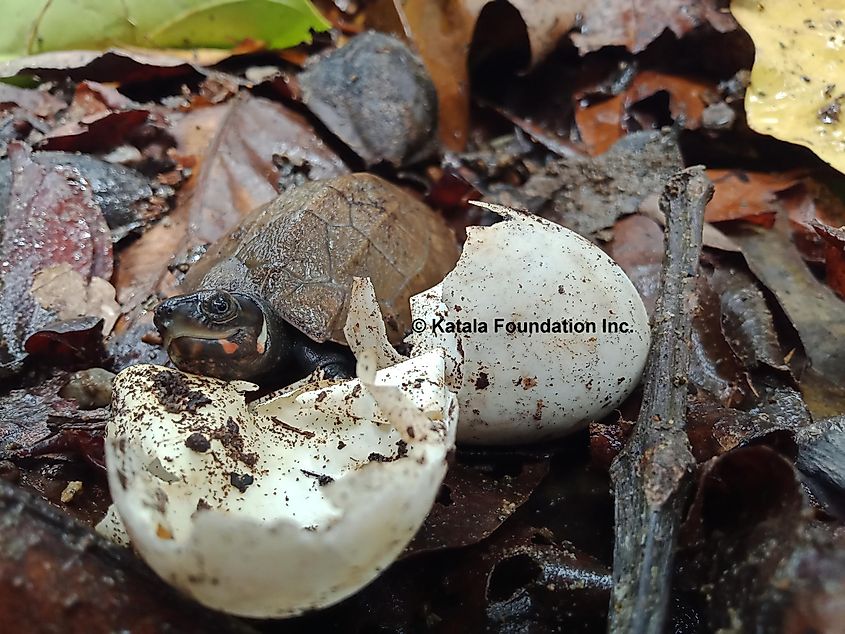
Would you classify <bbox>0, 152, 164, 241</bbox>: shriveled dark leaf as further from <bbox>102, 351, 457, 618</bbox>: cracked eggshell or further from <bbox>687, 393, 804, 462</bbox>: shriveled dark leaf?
<bbox>687, 393, 804, 462</bbox>: shriveled dark leaf

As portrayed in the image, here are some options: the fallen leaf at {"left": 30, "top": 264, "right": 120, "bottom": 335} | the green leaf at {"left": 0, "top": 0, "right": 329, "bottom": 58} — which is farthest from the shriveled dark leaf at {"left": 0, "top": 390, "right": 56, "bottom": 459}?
the green leaf at {"left": 0, "top": 0, "right": 329, "bottom": 58}

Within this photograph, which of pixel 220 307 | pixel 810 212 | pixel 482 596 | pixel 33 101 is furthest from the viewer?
pixel 33 101

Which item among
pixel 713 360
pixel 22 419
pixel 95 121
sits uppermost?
pixel 95 121

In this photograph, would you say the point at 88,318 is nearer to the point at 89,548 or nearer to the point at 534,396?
the point at 89,548

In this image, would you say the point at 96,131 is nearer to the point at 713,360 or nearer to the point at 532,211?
the point at 532,211

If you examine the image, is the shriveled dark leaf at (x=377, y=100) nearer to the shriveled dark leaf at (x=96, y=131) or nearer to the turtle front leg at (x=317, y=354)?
the shriveled dark leaf at (x=96, y=131)

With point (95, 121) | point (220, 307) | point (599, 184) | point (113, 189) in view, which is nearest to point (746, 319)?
point (599, 184)
